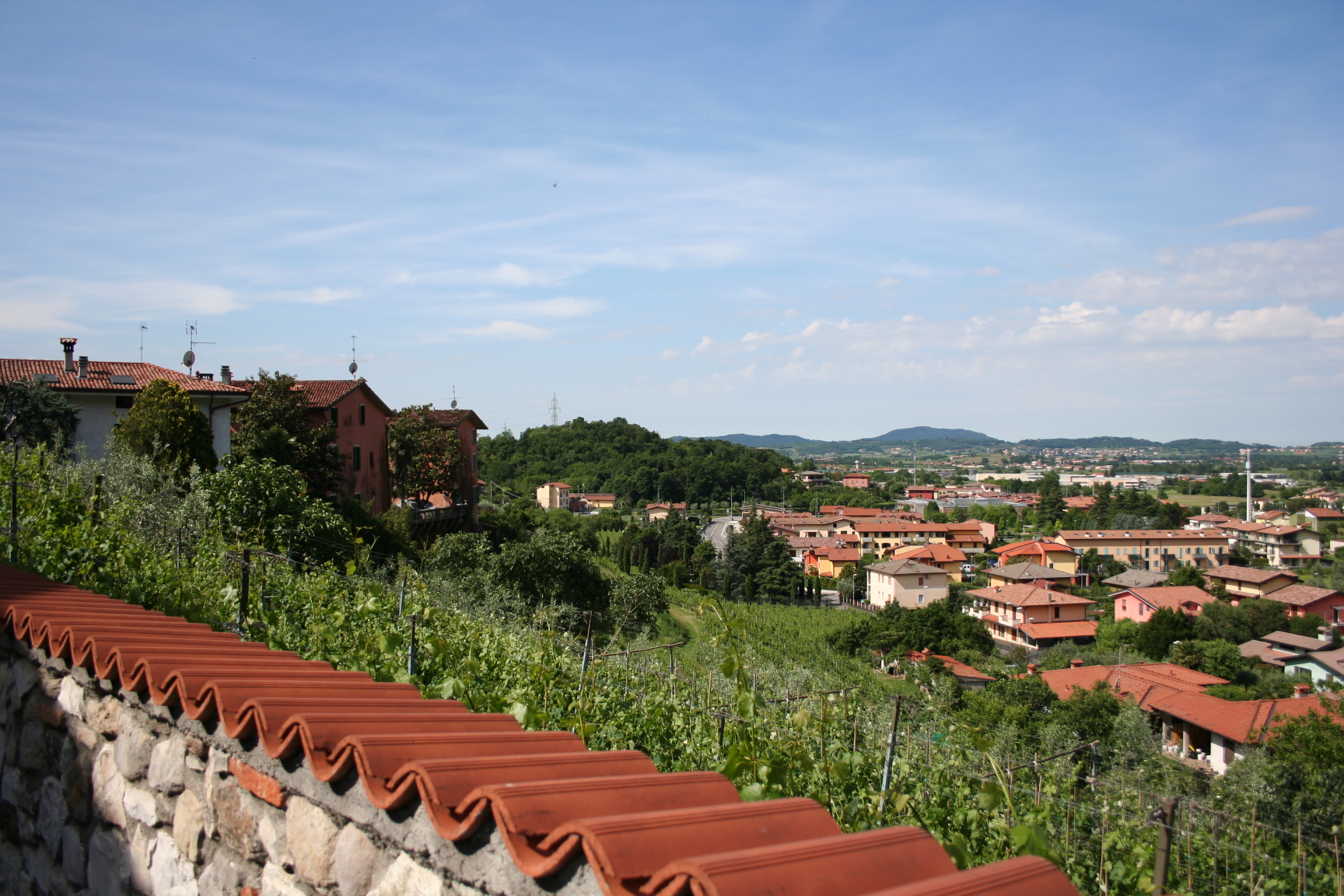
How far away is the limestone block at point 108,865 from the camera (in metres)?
2.24

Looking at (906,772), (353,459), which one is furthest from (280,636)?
(353,459)

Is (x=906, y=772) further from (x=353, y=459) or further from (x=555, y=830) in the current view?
(x=353, y=459)

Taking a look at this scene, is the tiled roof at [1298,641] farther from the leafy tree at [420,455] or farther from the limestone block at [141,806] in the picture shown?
the limestone block at [141,806]

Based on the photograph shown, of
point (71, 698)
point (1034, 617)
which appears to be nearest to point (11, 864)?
point (71, 698)

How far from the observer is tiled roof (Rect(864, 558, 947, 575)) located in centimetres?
6062

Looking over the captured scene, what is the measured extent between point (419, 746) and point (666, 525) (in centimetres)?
6441

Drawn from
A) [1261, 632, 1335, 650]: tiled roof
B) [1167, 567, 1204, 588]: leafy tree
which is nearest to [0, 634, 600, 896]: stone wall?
[1261, 632, 1335, 650]: tiled roof

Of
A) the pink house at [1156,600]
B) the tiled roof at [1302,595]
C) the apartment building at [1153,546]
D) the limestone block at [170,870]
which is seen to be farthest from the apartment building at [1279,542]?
the limestone block at [170,870]

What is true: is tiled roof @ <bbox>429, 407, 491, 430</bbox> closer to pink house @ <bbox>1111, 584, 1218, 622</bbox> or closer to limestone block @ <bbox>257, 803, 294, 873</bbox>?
limestone block @ <bbox>257, 803, 294, 873</bbox>

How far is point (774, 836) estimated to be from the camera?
134cm

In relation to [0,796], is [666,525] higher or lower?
lower

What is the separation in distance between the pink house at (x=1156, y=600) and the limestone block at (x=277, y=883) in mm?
56753

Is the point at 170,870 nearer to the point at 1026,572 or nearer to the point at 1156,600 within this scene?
the point at 1156,600

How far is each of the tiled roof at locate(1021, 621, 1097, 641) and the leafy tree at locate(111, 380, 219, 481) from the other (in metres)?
47.5
